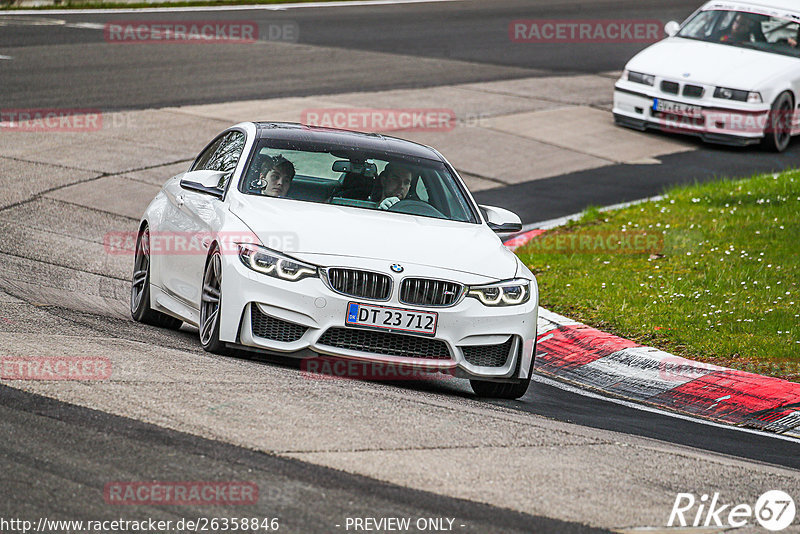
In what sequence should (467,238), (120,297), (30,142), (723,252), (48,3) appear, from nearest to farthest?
(467,238) < (120,297) < (723,252) < (30,142) < (48,3)

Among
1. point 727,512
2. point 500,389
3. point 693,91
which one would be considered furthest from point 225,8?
point 727,512

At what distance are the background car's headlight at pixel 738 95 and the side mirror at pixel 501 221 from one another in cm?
1061

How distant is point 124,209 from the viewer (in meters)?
13.6

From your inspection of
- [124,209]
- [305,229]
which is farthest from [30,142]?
[305,229]

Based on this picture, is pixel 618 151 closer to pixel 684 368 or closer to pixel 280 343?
pixel 684 368

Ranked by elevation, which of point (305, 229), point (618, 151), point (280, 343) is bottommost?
point (618, 151)

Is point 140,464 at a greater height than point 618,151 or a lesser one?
greater

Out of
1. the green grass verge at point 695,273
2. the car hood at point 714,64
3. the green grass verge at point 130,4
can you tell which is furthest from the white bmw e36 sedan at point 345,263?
the green grass verge at point 130,4

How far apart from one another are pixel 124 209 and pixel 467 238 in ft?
21.5

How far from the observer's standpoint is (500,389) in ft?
25.9

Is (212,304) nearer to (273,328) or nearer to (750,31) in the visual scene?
(273,328)

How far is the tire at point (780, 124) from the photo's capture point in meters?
18.5

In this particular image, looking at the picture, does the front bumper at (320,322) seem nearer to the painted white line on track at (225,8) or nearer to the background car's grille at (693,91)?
the background car's grille at (693,91)

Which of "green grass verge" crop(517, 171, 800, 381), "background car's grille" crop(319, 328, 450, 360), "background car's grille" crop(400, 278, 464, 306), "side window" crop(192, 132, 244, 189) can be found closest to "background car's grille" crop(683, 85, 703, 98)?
"green grass verge" crop(517, 171, 800, 381)
